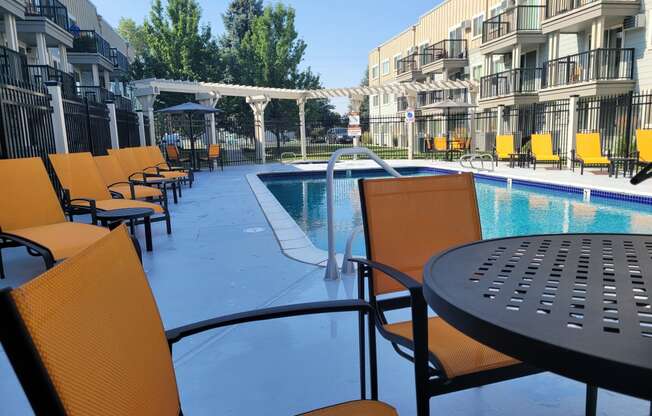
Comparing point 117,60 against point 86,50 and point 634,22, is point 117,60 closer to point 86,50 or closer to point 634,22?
point 86,50

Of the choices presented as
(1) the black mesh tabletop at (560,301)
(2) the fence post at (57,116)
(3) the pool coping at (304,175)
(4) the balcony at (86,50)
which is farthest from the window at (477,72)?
(1) the black mesh tabletop at (560,301)

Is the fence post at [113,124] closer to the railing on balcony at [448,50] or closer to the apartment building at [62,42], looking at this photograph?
the apartment building at [62,42]

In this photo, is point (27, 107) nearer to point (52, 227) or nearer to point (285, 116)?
point (52, 227)

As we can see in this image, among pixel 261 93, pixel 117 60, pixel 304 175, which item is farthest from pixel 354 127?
pixel 117 60

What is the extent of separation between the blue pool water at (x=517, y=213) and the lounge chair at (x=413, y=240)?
390cm

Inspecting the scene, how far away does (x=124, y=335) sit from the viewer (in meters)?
0.89

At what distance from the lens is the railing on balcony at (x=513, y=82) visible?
60.3 feet

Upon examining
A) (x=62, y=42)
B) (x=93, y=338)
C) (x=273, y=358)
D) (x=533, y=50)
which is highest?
(x=62, y=42)

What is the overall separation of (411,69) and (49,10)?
19058 mm

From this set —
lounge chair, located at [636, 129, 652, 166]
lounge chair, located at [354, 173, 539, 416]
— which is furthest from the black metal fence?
lounge chair, located at [636, 129, 652, 166]

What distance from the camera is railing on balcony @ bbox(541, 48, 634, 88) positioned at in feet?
46.8

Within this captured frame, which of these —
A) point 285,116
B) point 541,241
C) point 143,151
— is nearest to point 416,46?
point 285,116

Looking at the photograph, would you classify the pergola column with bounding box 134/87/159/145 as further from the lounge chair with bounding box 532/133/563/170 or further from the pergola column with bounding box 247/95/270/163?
the lounge chair with bounding box 532/133/563/170

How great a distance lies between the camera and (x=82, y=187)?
4969 mm
